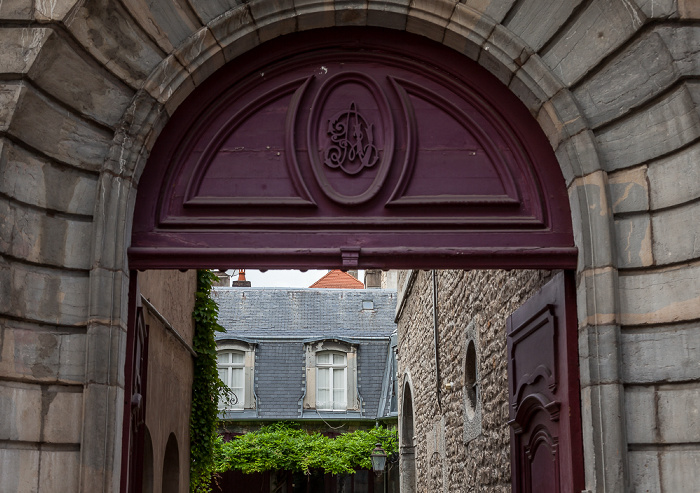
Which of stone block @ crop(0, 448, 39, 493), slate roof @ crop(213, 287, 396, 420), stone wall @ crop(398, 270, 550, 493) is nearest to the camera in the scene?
stone block @ crop(0, 448, 39, 493)

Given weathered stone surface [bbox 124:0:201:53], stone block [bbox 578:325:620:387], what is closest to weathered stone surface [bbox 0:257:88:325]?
weathered stone surface [bbox 124:0:201:53]

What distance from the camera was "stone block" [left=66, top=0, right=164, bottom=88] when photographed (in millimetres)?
4016

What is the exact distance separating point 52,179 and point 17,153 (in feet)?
0.64

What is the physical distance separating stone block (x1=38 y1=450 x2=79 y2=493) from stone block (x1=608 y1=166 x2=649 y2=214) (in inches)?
102

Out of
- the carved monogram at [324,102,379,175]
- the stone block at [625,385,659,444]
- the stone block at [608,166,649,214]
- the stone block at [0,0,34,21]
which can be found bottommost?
the stone block at [625,385,659,444]

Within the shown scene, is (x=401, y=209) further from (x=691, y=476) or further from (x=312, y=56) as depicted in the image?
(x=691, y=476)

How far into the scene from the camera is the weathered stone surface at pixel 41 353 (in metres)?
3.81

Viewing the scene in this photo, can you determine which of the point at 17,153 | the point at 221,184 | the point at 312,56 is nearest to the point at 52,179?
the point at 17,153

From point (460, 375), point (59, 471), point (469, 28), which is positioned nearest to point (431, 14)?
point (469, 28)

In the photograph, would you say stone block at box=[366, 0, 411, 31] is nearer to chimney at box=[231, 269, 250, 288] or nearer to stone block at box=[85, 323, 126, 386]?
stone block at box=[85, 323, 126, 386]

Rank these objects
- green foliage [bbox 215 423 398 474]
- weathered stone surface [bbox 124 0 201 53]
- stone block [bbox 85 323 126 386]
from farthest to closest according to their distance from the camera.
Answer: green foliage [bbox 215 423 398 474], weathered stone surface [bbox 124 0 201 53], stone block [bbox 85 323 126 386]

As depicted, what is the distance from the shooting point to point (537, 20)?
14.3 ft

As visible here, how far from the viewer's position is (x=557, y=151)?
4387 mm

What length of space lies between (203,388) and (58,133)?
6873 mm
